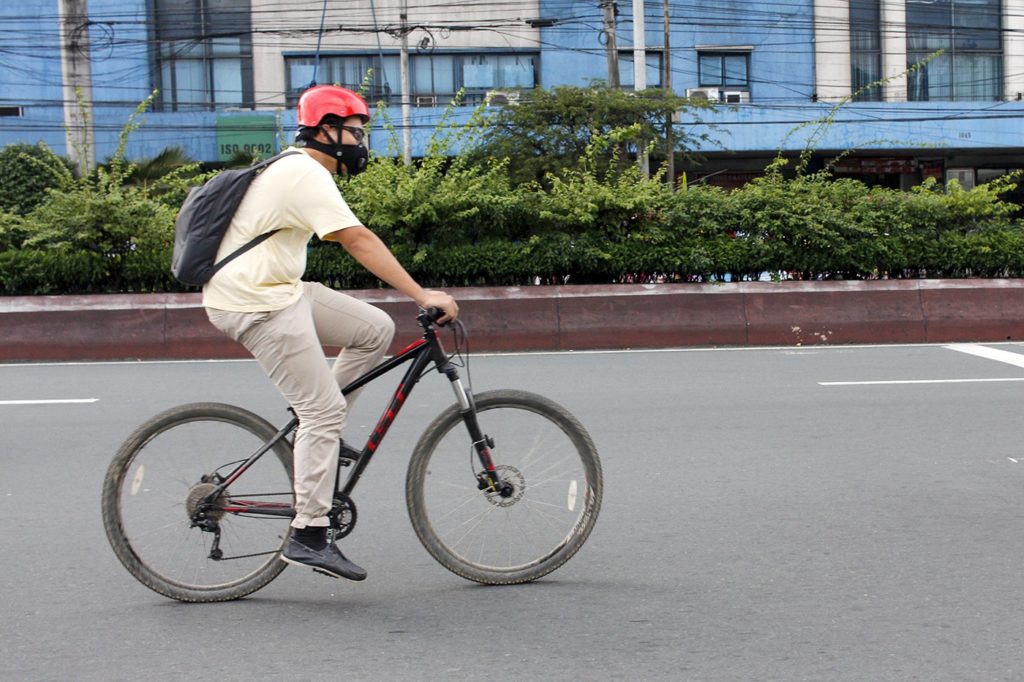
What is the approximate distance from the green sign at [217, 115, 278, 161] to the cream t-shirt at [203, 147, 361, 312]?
3605cm

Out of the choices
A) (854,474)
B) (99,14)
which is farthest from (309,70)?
(854,474)

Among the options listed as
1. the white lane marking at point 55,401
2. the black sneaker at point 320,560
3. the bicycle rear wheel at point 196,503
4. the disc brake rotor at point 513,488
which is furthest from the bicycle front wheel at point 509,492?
the white lane marking at point 55,401

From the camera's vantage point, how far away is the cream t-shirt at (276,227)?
411cm

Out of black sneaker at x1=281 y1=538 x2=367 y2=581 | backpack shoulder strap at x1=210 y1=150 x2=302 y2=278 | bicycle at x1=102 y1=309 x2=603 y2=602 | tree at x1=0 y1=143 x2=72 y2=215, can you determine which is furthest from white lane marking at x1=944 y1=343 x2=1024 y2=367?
tree at x1=0 y1=143 x2=72 y2=215

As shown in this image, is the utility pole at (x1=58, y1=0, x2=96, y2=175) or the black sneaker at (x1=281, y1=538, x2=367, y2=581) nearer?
the black sneaker at (x1=281, y1=538, x2=367, y2=581)

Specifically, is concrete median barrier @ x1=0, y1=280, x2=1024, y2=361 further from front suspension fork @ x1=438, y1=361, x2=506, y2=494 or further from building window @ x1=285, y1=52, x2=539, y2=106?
building window @ x1=285, y1=52, x2=539, y2=106

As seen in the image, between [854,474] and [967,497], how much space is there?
69 centimetres

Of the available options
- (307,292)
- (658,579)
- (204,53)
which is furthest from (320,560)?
(204,53)

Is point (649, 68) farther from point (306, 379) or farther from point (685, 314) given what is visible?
point (306, 379)

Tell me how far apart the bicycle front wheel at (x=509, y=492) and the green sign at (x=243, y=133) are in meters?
36.1

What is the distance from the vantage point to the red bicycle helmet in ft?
13.9

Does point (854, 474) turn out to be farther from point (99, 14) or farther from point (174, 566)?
point (99, 14)

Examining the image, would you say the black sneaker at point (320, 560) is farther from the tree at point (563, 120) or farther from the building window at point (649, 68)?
the building window at point (649, 68)

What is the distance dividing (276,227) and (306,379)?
1.79 feet
